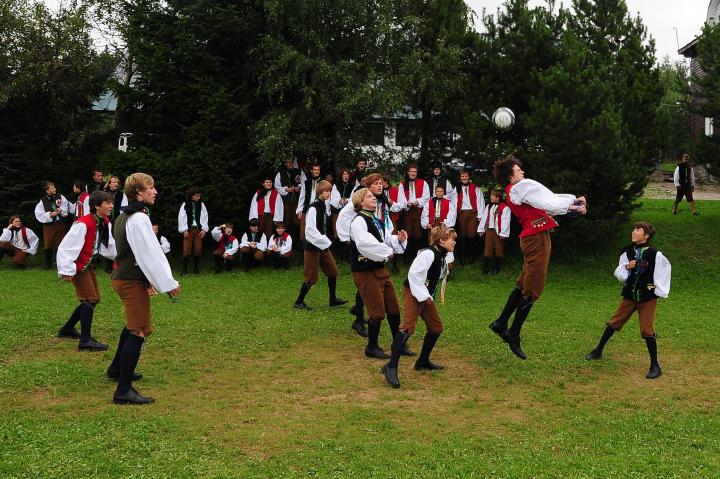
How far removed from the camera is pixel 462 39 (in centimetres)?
1620

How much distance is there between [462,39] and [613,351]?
30.7 feet

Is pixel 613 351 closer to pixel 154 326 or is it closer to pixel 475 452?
pixel 475 452

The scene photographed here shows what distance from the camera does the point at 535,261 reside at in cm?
790

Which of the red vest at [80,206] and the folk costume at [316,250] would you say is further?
the red vest at [80,206]

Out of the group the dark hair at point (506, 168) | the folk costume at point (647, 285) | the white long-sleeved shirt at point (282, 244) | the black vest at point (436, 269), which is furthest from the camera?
the white long-sleeved shirt at point (282, 244)

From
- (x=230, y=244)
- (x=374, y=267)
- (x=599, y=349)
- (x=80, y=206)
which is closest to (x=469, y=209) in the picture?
(x=230, y=244)

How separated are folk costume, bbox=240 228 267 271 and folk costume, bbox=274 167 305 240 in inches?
33.1

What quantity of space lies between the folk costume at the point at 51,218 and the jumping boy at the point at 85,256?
26.2ft

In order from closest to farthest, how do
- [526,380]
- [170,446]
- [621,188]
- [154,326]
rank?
1. [170,446]
2. [526,380]
3. [154,326]
4. [621,188]

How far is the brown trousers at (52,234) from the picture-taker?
52.6ft

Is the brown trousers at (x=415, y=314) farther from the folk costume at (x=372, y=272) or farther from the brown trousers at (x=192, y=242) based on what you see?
the brown trousers at (x=192, y=242)

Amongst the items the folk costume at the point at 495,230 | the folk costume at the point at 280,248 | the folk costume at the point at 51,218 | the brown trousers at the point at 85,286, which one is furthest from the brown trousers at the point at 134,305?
the folk costume at the point at 51,218

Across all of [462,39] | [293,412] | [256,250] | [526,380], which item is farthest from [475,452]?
[462,39]

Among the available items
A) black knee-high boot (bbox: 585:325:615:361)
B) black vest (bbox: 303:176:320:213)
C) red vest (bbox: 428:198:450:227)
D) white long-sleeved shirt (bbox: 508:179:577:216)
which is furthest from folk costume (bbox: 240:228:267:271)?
white long-sleeved shirt (bbox: 508:179:577:216)
